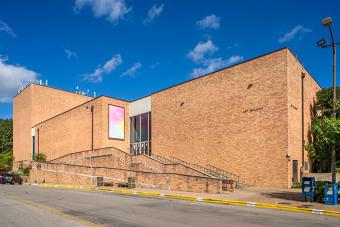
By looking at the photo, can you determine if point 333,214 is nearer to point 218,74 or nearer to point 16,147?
point 218,74

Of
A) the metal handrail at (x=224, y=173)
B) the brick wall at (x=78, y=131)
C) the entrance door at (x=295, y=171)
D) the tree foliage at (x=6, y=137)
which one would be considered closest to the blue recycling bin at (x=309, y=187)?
the entrance door at (x=295, y=171)

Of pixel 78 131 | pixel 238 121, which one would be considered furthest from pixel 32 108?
pixel 238 121

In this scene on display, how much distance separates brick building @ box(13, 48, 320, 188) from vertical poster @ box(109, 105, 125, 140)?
0.43ft

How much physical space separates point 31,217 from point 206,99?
23489 mm

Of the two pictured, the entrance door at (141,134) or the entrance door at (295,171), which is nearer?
the entrance door at (295,171)

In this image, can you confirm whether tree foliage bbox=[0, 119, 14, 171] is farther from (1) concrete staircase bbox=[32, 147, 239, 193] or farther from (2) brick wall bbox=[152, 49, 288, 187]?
(2) brick wall bbox=[152, 49, 288, 187]

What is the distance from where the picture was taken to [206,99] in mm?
33219

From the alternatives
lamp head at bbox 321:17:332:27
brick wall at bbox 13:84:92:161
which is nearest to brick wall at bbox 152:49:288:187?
lamp head at bbox 321:17:332:27

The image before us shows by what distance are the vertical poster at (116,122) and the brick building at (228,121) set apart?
5.2 inches

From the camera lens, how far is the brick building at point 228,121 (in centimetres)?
2664

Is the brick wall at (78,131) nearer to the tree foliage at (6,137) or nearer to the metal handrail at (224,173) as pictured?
the metal handrail at (224,173)

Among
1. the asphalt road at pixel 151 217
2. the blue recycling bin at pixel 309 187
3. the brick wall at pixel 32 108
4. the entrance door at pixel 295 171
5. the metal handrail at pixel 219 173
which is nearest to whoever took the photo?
the asphalt road at pixel 151 217

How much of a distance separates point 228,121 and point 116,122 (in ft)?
61.8

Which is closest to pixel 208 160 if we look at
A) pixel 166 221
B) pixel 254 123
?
pixel 254 123
